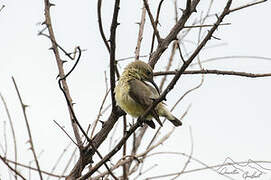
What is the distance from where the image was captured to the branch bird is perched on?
4059mm

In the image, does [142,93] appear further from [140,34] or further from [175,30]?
[175,30]

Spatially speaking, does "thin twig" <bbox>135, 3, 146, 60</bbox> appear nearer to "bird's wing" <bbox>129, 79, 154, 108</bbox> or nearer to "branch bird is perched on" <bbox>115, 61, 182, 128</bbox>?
"branch bird is perched on" <bbox>115, 61, 182, 128</bbox>

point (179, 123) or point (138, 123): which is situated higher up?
point (179, 123)

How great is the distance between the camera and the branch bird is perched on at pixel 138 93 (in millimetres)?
4059

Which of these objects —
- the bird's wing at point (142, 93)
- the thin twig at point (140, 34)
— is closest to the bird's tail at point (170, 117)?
the bird's wing at point (142, 93)

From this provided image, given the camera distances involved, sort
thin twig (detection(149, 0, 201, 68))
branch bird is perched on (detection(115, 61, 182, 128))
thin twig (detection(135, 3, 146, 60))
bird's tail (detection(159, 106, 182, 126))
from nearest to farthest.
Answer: thin twig (detection(149, 0, 201, 68)), thin twig (detection(135, 3, 146, 60)), branch bird is perched on (detection(115, 61, 182, 128)), bird's tail (detection(159, 106, 182, 126))

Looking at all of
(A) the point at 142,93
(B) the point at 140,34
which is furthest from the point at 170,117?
(B) the point at 140,34

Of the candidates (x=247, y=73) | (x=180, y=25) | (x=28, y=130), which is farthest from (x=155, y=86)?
(x=28, y=130)

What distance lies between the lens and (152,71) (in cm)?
388

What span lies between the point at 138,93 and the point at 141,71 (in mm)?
260

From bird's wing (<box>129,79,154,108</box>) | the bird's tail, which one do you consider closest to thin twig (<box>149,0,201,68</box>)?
bird's wing (<box>129,79,154,108</box>)

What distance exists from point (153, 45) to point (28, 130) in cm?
159

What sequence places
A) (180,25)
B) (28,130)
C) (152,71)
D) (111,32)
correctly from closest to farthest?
(28,130)
(111,32)
(180,25)
(152,71)

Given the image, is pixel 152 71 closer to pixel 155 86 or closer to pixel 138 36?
pixel 138 36
